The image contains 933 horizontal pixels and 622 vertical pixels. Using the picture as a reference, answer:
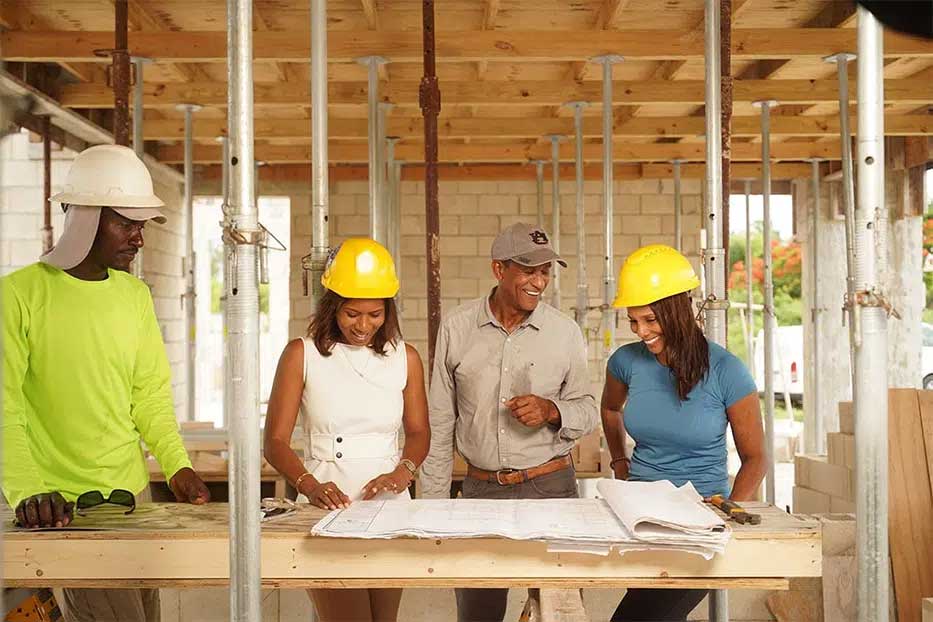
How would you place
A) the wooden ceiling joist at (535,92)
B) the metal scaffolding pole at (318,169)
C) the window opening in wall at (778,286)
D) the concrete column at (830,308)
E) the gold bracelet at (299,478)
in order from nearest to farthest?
the gold bracelet at (299,478), the metal scaffolding pole at (318,169), the wooden ceiling joist at (535,92), the concrete column at (830,308), the window opening in wall at (778,286)

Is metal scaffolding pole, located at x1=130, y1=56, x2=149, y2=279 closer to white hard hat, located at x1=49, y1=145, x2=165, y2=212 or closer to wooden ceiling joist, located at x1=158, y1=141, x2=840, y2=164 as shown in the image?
wooden ceiling joist, located at x1=158, y1=141, x2=840, y2=164

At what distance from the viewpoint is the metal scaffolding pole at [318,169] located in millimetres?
3527

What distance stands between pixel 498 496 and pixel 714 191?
129cm

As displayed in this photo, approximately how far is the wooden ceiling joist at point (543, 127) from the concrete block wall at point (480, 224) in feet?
7.74

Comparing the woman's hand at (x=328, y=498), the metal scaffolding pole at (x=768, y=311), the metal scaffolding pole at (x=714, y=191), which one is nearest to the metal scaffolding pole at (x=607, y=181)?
the metal scaffolding pole at (x=768, y=311)

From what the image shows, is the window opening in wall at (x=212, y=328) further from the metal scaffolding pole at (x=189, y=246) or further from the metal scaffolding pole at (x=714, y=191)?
the metal scaffolding pole at (x=714, y=191)

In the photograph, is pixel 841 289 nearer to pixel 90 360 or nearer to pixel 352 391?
pixel 352 391

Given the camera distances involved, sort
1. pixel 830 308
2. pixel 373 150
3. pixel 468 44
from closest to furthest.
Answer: pixel 373 150, pixel 468 44, pixel 830 308

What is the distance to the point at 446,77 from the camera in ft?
25.3

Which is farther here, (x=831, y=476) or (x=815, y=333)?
(x=815, y=333)

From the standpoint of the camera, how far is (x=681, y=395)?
2959 millimetres

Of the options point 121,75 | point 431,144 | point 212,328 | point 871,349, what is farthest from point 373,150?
point 212,328

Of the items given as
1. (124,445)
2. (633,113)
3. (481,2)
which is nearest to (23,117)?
(481,2)

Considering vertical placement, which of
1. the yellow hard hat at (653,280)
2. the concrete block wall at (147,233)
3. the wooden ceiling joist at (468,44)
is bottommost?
the yellow hard hat at (653,280)
